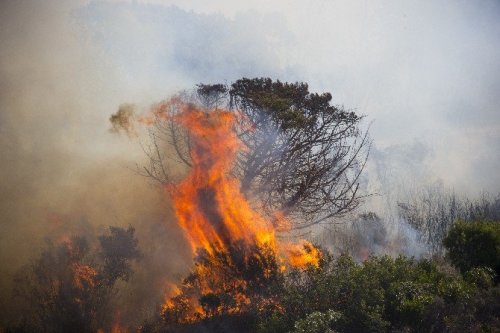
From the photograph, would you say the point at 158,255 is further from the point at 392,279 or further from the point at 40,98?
the point at 40,98

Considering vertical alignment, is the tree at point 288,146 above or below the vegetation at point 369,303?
above

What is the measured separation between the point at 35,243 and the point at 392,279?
15058mm

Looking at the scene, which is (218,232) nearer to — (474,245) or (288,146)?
(288,146)

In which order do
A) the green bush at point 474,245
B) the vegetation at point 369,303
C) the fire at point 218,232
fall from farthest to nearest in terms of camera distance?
the green bush at point 474,245
the fire at point 218,232
the vegetation at point 369,303

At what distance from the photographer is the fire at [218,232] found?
1154cm

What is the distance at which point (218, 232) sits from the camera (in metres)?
12.6

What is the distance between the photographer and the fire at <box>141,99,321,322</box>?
37.9ft

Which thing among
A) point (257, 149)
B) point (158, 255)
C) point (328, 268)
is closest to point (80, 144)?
point (158, 255)

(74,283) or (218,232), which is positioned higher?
(74,283)

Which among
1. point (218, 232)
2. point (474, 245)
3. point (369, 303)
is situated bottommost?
point (369, 303)

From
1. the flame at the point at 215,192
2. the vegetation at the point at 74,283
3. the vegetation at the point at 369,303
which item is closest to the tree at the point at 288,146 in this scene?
the flame at the point at 215,192

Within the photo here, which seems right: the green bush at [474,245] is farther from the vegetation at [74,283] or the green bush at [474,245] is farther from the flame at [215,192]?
the vegetation at [74,283]

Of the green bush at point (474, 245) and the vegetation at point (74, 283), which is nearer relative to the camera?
the vegetation at point (74, 283)

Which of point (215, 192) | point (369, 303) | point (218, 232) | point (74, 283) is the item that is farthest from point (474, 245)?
point (74, 283)
